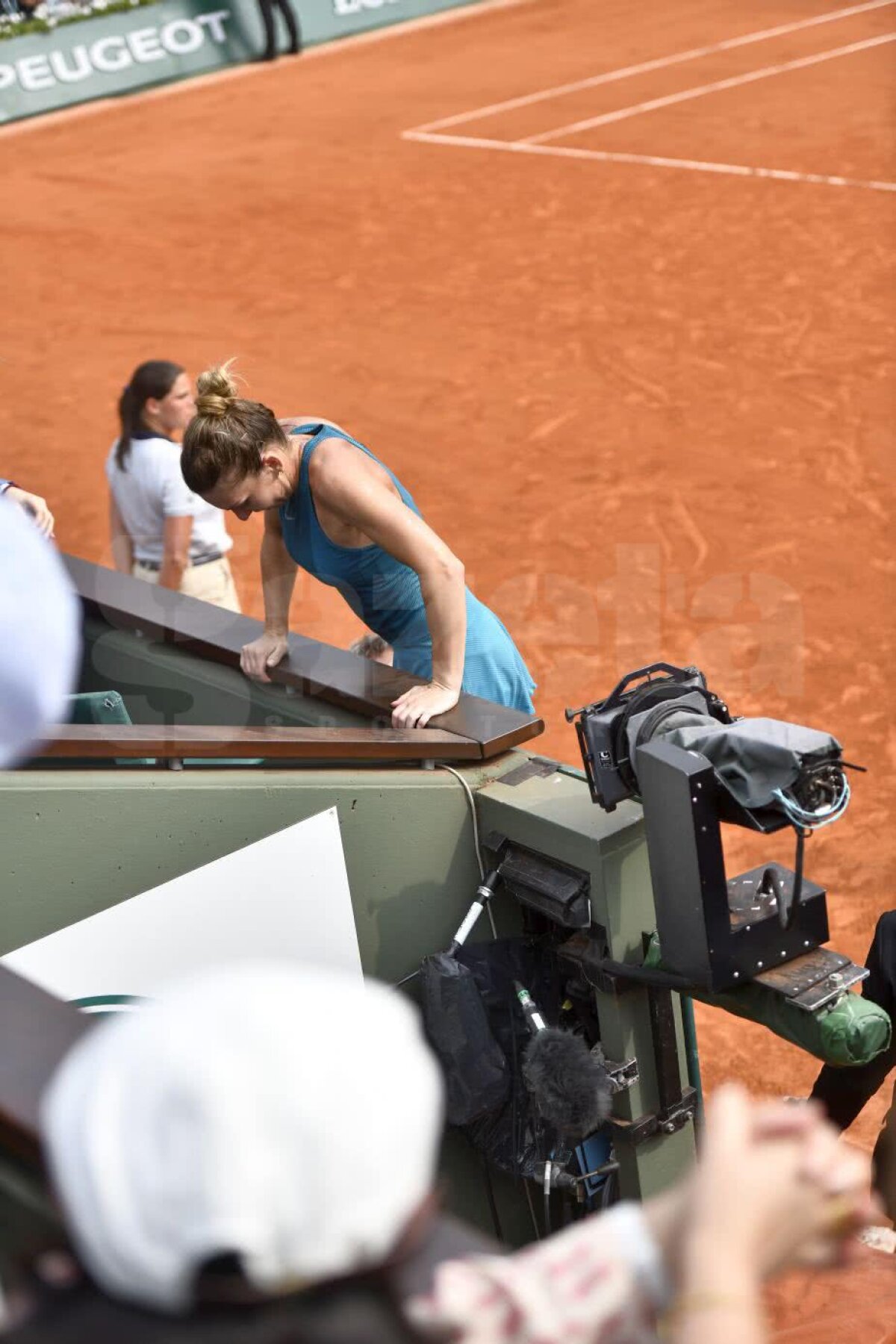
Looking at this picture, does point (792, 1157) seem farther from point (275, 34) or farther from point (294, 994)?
point (275, 34)

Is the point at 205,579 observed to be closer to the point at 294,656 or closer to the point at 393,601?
the point at 294,656

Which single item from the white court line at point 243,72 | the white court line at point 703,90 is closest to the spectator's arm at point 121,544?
the white court line at point 703,90

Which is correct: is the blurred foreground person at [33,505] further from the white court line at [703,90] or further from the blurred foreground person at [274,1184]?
the white court line at [703,90]

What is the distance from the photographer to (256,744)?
3.84 meters

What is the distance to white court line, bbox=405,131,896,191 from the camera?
15.7 meters

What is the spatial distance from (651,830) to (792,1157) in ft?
6.68

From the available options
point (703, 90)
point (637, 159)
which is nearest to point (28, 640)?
point (637, 159)

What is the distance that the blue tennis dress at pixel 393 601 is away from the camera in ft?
14.0

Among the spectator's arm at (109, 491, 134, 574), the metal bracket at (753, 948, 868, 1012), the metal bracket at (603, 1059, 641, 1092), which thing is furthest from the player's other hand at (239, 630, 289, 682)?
the spectator's arm at (109, 491, 134, 574)

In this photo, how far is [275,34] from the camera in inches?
822

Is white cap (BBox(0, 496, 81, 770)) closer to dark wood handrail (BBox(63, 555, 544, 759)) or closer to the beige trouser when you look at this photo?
dark wood handrail (BBox(63, 555, 544, 759))

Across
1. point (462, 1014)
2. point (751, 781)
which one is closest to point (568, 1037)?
point (462, 1014)

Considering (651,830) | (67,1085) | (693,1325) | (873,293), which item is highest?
(67,1085)

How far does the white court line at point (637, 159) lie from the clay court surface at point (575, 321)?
0.06 meters
